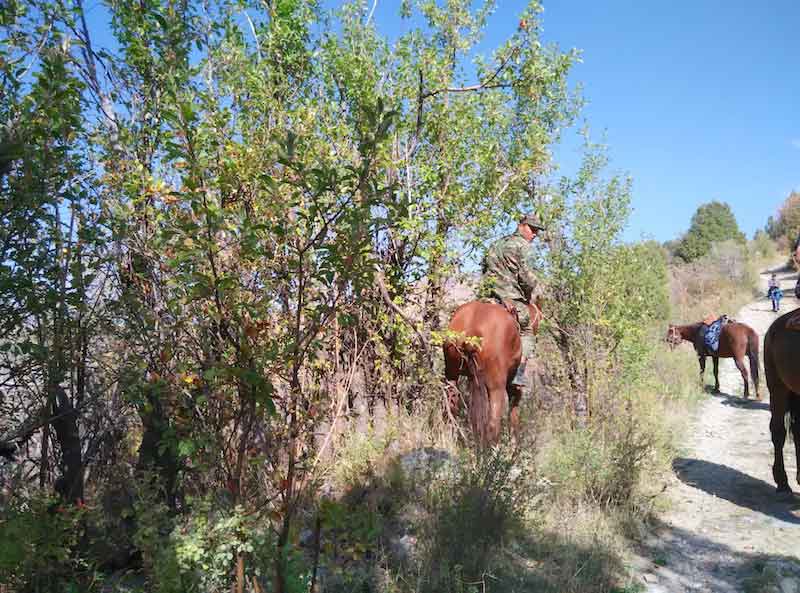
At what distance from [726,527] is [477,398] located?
105 inches

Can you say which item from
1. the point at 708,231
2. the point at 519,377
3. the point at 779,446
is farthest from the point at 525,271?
the point at 708,231

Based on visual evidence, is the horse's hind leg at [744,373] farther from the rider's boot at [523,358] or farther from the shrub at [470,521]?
the shrub at [470,521]

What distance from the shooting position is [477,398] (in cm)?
647

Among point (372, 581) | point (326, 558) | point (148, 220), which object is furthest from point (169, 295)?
point (372, 581)

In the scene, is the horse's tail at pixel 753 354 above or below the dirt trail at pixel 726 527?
above

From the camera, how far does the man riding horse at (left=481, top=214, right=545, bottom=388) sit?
728cm

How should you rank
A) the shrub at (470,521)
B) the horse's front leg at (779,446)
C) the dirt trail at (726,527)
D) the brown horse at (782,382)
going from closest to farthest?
1. the shrub at (470,521)
2. the dirt trail at (726,527)
3. the brown horse at (782,382)
4. the horse's front leg at (779,446)

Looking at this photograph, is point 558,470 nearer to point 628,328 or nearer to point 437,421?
point 437,421

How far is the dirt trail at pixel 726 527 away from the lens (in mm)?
4359

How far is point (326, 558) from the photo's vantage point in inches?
107

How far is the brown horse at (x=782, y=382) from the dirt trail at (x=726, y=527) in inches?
18.1

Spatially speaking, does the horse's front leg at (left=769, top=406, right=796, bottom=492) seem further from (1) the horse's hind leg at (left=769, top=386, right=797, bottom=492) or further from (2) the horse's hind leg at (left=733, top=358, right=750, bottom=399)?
(2) the horse's hind leg at (left=733, top=358, right=750, bottom=399)

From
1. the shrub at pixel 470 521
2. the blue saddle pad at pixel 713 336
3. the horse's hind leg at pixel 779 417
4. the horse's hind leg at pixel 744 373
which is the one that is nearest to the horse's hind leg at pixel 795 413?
the horse's hind leg at pixel 779 417

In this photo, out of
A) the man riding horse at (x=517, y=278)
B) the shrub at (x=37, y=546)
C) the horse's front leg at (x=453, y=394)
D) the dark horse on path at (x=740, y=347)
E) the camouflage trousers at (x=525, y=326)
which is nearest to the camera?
the shrub at (x=37, y=546)
